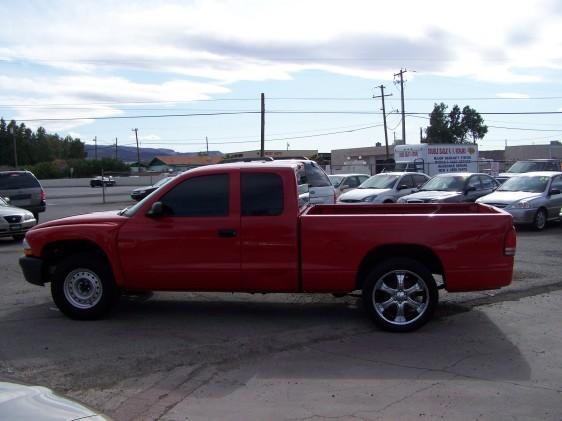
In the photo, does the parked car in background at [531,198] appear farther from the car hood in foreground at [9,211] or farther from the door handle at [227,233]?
the car hood in foreground at [9,211]

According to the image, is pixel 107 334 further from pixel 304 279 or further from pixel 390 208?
pixel 390 208

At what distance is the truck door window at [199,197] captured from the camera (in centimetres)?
692

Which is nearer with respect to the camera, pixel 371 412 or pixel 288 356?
pixel 371 412

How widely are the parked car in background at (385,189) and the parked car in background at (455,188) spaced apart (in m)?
1.35

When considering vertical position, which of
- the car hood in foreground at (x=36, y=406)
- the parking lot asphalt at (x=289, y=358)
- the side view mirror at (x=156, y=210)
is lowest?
the parking lot asphalt at (x=289, y=358)

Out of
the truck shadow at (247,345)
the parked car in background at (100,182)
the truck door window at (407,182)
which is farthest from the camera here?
the parked car in background at (100,182)

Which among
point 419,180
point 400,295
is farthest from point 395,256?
point 419,180

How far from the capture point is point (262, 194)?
22.6 feet

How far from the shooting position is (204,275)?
681 cm

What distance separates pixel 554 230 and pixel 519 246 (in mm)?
3777

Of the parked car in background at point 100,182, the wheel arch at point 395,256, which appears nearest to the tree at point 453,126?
the parked car in background at point 100,182

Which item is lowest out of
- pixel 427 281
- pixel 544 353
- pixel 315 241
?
pixel 544 353

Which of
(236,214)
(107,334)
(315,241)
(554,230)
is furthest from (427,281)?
(554,230)

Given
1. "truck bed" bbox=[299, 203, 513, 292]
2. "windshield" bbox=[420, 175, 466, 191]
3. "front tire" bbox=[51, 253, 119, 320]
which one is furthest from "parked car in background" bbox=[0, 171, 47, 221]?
"truck bed" bbox=[299, 203, 513, 292]
